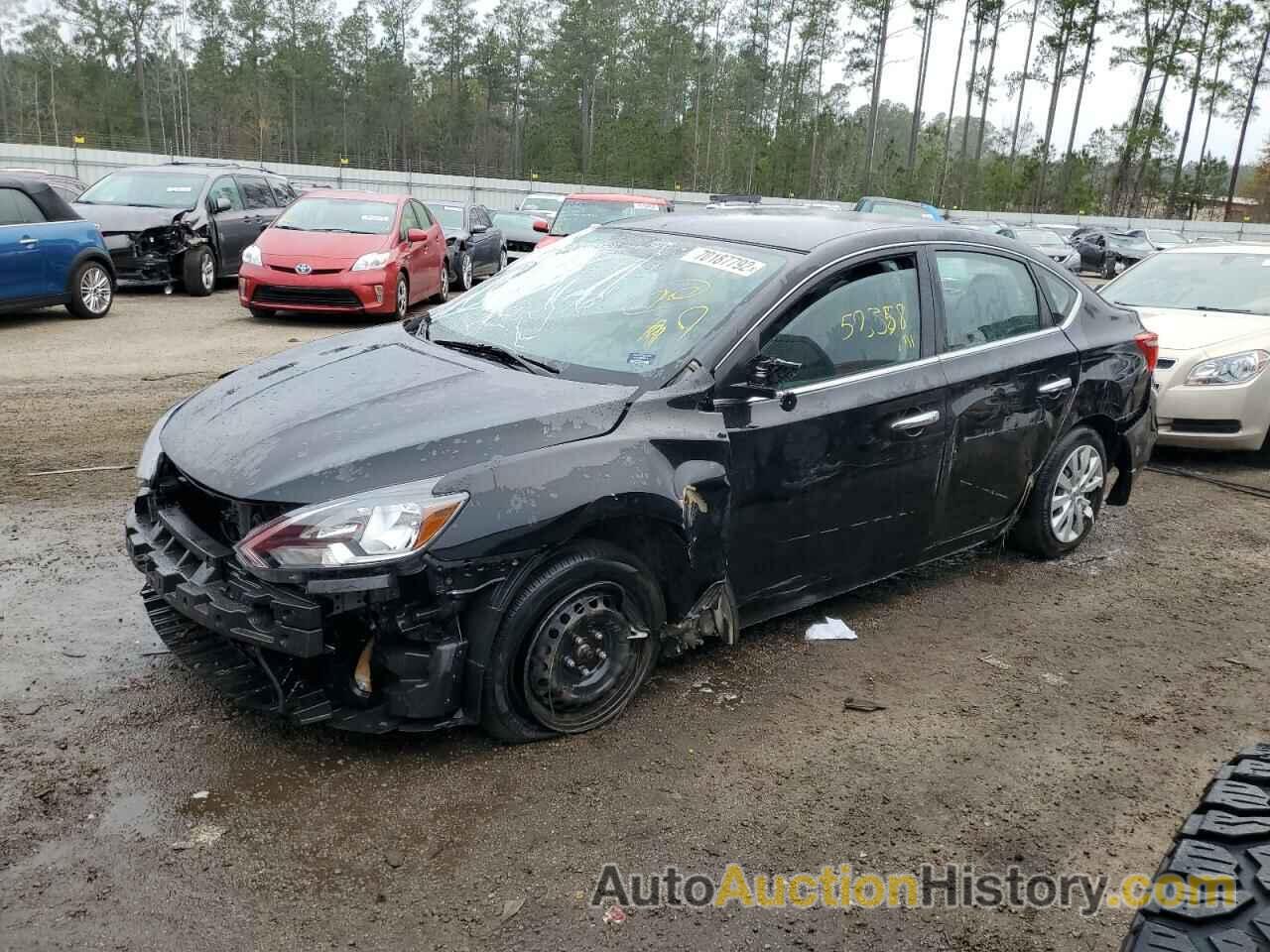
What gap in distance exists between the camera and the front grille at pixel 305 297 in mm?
12461

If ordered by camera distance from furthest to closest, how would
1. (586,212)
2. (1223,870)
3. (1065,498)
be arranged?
(586,212) → (1065,498) → (1223,870)

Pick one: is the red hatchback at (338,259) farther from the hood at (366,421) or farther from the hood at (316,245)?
the hood at (366,421)

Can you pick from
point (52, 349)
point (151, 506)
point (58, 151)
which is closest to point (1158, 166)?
point (58, 151)

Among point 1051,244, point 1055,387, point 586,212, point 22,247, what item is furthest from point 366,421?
point 1051,244

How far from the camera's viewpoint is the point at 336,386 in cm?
383

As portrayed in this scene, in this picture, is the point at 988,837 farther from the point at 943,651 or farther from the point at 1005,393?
the point at 1005,393

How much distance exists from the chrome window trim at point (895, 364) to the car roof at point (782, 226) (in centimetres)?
6

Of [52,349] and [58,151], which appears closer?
[52,349]

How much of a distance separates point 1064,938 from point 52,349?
10.4m

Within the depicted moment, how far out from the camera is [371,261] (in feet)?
41.6

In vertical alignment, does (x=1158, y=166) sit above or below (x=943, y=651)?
above

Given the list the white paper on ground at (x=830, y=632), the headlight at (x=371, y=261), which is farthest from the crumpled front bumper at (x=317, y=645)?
the headlight at (x=371, y=261)

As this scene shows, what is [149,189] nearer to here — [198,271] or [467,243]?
[198,271]

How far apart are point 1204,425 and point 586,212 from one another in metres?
9.87
